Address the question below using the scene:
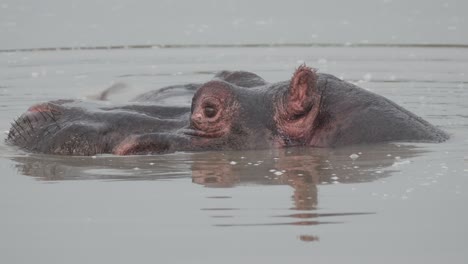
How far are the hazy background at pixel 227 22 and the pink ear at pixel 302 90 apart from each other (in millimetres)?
8949

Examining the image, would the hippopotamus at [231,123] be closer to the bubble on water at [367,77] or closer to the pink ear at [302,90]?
the pink ear at [302,90]

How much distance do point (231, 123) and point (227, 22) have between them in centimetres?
1208

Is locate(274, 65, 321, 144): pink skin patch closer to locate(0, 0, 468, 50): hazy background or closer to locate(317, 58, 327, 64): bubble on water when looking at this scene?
locate(317, 58, 327, 64): bubble on water

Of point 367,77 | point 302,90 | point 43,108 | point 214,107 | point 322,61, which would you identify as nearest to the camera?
point 302,90

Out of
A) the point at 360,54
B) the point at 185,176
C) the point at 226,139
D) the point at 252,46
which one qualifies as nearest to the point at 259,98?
the point at 226,139

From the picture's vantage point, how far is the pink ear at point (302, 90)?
618 cm

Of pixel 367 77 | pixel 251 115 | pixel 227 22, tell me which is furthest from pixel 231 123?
pixel 227 22

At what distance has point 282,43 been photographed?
15.5 metres

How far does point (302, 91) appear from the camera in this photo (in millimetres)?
6270

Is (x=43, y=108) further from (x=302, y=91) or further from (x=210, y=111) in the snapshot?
(x=302, y=91)

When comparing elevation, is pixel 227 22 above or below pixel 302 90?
above

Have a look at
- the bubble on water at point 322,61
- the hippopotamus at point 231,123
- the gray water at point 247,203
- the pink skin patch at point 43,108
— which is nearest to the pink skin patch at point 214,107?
the hippopotamus at point 231,123

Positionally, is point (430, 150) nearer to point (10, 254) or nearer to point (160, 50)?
point (10, 254)

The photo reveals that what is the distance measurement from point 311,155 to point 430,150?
792 millimetres
